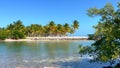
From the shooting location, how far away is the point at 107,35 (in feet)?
79.1

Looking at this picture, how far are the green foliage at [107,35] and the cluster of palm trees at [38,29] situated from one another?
4500 inches

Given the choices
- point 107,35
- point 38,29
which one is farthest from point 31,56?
point 38,29

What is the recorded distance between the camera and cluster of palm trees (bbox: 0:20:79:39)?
139788 mm

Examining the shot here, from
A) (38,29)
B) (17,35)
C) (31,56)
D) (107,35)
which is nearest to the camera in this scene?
(107,35)

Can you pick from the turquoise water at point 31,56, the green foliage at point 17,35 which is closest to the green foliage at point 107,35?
the turquoise water at point 31,56

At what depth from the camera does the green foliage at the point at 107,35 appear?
2319cm

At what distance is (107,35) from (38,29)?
449 ft

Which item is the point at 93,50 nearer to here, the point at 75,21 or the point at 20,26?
the point at 20,26

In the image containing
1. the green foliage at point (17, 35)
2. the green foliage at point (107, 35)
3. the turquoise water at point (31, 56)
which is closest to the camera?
the green foliage at point (107, 35)

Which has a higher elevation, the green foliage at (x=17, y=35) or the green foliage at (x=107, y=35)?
the green foliage at (x=17, y=35)

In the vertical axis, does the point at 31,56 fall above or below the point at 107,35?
below

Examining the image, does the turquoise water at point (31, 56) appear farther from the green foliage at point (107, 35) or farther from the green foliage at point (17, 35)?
the green foliage at point (17, 35)

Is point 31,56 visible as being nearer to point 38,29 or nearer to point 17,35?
point 17,35

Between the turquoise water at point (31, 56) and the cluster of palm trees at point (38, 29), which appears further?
the cluster of palm trees at point (38, 29)
